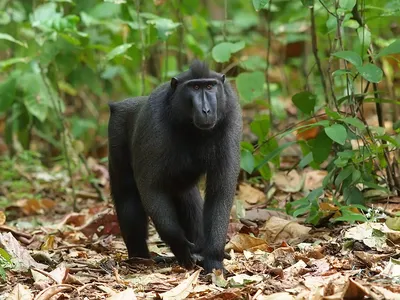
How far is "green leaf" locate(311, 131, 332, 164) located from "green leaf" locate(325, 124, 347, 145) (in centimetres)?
47

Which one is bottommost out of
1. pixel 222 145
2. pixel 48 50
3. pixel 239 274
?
pixel 239 274

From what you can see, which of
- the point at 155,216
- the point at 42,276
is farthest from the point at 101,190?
the point at 42,276

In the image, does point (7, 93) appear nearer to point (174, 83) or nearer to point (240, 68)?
point (240, 68)

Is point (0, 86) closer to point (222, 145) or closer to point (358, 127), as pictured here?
point (222, 145)

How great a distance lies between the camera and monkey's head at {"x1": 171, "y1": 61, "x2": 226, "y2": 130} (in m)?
6.03

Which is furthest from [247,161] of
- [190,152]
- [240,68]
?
[240,68]

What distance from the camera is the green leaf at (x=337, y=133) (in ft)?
20.6

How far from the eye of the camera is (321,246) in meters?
6.14

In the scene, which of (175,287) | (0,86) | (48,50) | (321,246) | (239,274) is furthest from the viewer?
(0,86)

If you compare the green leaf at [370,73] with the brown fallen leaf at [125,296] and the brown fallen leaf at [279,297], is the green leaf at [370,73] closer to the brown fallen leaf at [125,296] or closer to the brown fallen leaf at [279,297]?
the brown fallen leaf at [279,297]

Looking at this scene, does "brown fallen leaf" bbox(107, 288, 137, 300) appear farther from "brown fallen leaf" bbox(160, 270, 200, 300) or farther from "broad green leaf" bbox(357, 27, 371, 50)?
"broad green leaf" bbox(357, 27, 371, 50)

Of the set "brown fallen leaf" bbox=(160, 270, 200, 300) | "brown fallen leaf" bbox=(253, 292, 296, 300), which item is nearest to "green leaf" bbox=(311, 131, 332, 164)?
"brown fallen leaf" bbox=(160, 270, 200, 300)

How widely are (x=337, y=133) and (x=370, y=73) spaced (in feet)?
1.84

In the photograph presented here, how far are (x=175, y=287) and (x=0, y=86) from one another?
4.82 metres
